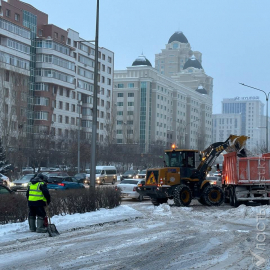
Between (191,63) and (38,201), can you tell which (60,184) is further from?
(191,63)

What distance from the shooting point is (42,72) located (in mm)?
85312

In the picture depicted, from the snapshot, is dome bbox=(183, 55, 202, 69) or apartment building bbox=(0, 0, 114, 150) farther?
dome bbox=(183, 55, 202, 69)

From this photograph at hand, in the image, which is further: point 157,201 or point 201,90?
point 201,90

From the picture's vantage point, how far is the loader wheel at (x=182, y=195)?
81.4ft

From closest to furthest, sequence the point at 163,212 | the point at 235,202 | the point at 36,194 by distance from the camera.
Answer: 1. the point at 36,194
2. the point at 163,212
3. the point at 235,202

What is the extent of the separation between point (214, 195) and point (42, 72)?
6360cm

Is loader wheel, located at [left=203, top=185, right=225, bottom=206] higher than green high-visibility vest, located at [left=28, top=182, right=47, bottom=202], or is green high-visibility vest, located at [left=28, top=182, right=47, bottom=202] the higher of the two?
green high-visibility vest, located at [left=28, top=182, right=47, bottom=202]

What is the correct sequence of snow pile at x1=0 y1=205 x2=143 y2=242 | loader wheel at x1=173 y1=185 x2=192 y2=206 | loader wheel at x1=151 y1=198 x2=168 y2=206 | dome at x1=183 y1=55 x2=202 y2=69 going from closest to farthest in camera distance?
snow pile at x1=0 y1=205 x2=143 y2=242, loader wheel at x1=173 y1=185 x2=192 y2=206, loader wheel at x1=151 y1=198 x2=168 y2=206, dome at x1=183 y1=55 x2=202 y2=69

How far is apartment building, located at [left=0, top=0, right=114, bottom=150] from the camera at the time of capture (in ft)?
237

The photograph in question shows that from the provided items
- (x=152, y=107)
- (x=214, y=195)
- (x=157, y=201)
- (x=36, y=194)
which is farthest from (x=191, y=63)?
(x=36, y=194)

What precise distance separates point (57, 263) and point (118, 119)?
396 ft

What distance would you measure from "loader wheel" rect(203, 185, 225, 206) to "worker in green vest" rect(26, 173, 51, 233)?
12711 millimetres

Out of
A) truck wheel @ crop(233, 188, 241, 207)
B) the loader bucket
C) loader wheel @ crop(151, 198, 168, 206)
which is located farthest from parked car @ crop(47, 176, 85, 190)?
truck wheel @ crop(233, 188, 241, 207)

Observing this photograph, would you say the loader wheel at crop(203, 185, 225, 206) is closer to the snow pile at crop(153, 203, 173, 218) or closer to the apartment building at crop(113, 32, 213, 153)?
the snow pile at crop(153, 203, 173, 218)
